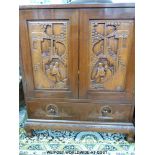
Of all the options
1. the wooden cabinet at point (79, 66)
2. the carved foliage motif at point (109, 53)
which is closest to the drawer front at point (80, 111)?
the wooden cabinet at point (79, 66)

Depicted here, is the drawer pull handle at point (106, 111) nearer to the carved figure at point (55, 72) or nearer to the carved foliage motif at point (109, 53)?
the carved foliage motif at point (109, 53)

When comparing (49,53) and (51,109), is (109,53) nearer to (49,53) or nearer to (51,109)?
(49,53)

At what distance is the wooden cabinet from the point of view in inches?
38.6

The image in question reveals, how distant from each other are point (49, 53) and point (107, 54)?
34 centimetres

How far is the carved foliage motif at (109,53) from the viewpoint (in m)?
0.99

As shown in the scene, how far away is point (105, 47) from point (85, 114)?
1.52 ft

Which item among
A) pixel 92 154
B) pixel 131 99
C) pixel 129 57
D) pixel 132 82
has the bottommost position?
pixel 92 154

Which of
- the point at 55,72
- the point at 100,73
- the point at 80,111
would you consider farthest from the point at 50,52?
the point at 80,111

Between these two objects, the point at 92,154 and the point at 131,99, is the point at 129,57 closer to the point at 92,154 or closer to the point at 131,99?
the point at 131,99

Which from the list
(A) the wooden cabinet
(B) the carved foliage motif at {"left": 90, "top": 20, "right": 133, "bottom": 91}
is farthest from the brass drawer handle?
(B) the carved foliage motif at {"left": 90, "top": 20, "right": 133, "bottom": 91}

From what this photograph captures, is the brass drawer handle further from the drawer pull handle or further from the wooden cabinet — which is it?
the drawer pull handle

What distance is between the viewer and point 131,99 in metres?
1.14
